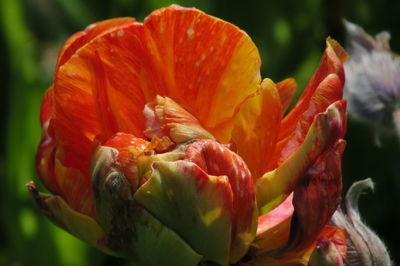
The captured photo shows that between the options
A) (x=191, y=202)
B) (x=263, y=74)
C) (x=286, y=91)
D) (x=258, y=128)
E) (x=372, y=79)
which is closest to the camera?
(x=191, y=202)

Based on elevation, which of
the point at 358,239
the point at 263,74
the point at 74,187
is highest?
the point at 74,187

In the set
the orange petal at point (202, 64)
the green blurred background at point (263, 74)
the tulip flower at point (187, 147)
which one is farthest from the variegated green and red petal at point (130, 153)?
the green blurred background at point (263, 74)

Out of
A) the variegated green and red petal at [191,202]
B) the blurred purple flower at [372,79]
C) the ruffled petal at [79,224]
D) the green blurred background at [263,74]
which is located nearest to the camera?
the variegated green and red petal at [191,202]

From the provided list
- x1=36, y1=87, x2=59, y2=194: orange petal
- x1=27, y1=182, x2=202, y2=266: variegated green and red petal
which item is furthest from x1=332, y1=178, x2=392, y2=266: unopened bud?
x1=36, y1=87, x2=59, y2=194: orange petal

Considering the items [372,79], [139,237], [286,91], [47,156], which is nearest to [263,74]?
[372,79]

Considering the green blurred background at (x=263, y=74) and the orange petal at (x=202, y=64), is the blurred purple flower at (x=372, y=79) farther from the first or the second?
the orange petal at (x=202, y=64)

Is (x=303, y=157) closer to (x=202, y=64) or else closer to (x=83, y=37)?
(x=202, y=64)

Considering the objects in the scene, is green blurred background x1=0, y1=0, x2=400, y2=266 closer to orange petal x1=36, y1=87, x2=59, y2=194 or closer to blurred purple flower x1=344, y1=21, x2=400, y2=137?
blurred purple flower x1=344, y1=21, x2=400, y2=137
